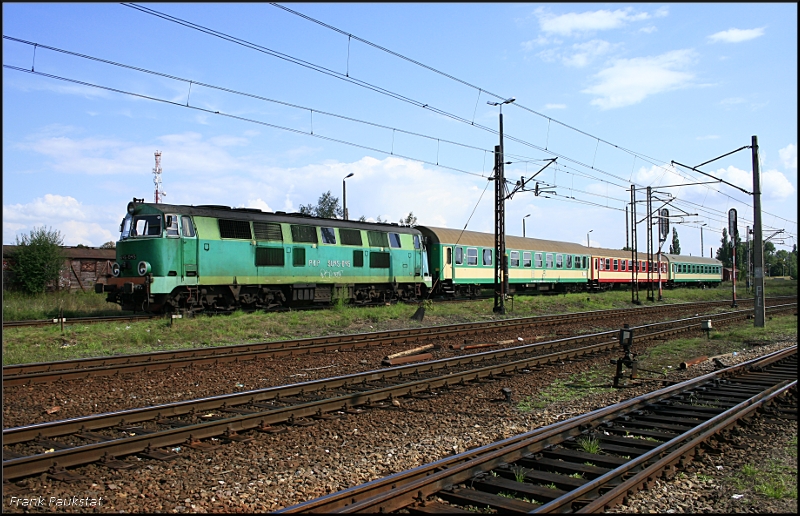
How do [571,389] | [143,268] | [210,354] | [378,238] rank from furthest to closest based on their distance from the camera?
[378,238] → [143,268] → [210,354] → [571,389]

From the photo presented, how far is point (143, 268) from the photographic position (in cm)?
1862

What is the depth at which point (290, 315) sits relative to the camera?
70.1 ft

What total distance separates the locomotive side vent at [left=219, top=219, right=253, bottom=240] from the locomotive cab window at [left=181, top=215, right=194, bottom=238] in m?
1.10

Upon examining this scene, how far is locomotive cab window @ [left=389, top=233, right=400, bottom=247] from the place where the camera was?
89.4ft

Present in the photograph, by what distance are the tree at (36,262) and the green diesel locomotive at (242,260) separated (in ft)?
72.3

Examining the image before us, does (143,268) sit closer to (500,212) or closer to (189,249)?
(189,249)

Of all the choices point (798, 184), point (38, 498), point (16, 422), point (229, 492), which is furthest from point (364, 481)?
point (16, 422)

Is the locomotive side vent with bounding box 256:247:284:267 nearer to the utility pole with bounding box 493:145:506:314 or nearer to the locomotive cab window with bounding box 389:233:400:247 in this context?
the locomotive cab window with bounding box 389:233:400:247

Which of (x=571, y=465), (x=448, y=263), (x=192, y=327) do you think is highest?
(x=448, y=263)

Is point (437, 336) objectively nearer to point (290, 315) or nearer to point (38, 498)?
point (290, 315)

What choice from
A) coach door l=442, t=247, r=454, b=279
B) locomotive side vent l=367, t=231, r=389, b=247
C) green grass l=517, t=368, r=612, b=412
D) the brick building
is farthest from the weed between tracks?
the brick building

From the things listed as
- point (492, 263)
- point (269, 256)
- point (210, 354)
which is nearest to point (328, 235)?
point (269, 256)

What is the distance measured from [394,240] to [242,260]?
848cm

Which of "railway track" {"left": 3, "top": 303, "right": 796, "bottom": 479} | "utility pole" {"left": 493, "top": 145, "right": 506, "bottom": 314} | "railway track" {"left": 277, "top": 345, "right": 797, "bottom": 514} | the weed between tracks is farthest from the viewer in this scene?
"utility pole" {"left": 493, "top": 145, "right": 506, "bottom": 314}
